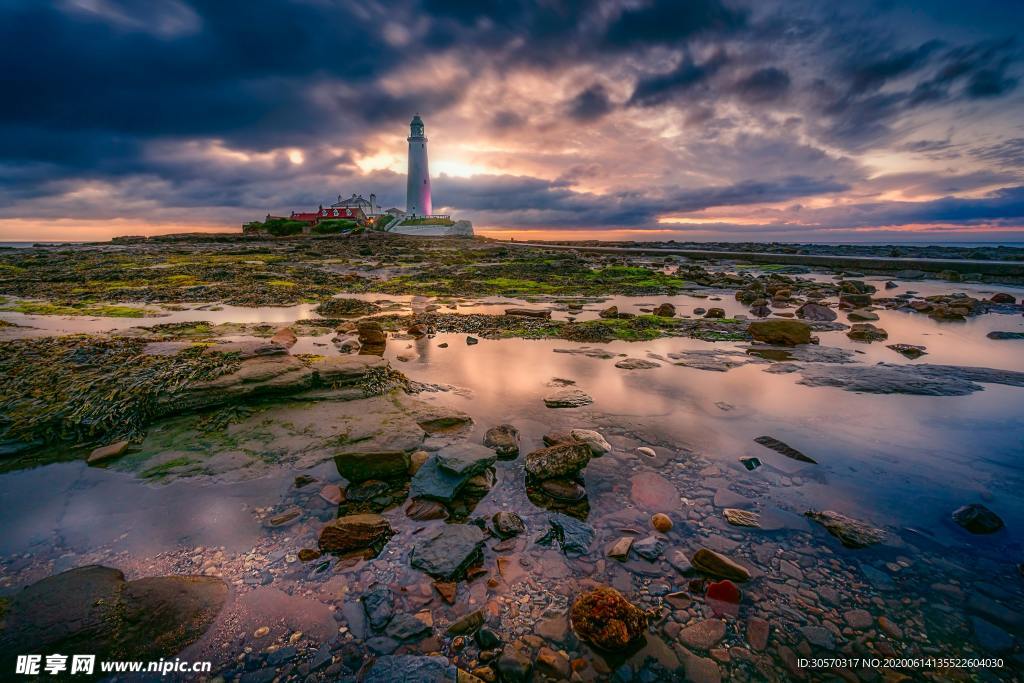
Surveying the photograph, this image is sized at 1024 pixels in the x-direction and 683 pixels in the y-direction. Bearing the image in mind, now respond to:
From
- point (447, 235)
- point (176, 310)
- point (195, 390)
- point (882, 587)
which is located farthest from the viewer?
point (447, 235)

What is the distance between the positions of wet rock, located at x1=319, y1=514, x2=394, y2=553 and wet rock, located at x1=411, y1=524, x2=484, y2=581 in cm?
38

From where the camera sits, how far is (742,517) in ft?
12.9

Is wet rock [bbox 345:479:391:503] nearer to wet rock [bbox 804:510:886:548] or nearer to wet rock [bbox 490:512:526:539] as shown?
wet rock [bbox 490:512:526:539]

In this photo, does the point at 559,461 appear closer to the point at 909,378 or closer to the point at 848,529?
the point at 848,529

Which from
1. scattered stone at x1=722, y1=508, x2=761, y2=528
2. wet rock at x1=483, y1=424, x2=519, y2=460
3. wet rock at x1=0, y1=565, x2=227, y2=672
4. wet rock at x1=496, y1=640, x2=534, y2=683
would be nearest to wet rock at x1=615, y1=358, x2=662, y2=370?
wet rock at x1=483, y1=424, x2=519, y2=460

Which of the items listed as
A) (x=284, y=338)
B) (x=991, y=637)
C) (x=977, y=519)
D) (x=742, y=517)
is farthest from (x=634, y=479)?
(x=284, y=338)

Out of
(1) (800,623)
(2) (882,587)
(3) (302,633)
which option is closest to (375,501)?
(3) (302,633)

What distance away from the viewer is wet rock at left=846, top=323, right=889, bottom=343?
11.5 meters

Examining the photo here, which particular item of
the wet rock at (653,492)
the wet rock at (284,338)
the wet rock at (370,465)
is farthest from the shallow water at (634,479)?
the wet rock at (284,338)

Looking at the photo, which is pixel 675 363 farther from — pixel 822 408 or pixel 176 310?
pixel 176 310

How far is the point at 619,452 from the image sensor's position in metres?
5.18

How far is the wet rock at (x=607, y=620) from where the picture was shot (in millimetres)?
2684

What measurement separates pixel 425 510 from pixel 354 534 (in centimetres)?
67

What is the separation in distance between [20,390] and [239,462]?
14.7 feet
